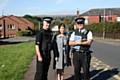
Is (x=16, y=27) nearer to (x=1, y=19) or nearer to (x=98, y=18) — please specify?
(x=1, y=19)

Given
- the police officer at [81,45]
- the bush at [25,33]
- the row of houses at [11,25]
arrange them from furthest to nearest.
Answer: the row of houses at [11,25], the bush at [25,33], the police officer at [81,45]

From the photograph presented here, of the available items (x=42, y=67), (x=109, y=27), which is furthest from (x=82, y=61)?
(x=109, y=27)

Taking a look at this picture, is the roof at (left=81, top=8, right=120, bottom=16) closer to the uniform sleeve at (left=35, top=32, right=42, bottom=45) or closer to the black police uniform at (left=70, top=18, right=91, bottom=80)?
the black police uniform at (left=70, top=18, right=91, bottom=80)

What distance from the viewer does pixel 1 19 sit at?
11600 centimetres

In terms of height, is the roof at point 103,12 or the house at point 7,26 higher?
the roof at point 103,12

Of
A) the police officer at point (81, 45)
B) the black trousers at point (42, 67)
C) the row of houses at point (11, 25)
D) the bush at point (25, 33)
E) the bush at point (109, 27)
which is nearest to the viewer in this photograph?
the black trousers at point (42, 67)

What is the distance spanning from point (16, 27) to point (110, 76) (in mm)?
105792

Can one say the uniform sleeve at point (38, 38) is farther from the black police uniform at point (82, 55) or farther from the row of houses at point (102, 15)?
the row of houses at point (102, 15)

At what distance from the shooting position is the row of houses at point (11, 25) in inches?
4567

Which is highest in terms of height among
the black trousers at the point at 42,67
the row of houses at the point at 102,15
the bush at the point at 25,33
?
the row of houses at the point at 102,15

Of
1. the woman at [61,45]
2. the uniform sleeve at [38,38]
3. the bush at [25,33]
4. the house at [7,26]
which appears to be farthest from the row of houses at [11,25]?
the uniform sleeve at [38,38]

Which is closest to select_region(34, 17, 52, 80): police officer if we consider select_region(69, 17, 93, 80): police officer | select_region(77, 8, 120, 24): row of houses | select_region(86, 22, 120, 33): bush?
select_region(69, 17, 93, 80): police officer

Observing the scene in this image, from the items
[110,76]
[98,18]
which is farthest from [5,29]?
[110,76]

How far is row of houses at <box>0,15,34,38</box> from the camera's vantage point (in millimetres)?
116000
